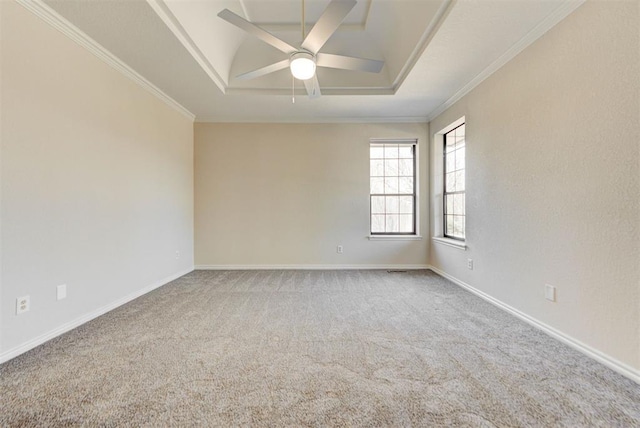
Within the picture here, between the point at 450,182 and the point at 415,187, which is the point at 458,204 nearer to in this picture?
the point at 450,182

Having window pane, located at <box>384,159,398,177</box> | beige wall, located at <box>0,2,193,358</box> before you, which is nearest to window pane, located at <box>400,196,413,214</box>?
window pane, located at <box>384,159,398,177</box>

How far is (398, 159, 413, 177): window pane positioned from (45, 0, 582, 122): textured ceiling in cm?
73

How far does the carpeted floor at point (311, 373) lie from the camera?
4.42 feet

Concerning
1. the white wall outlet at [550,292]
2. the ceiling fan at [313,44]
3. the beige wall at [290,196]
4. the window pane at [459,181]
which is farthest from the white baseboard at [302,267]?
the ceiling fan at [313,44]

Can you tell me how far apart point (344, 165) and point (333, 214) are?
2.84 ft

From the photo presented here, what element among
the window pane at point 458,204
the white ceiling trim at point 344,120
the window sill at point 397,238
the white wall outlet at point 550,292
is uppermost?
the white ceiling trim at point 344,120

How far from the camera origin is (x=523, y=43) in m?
2.40

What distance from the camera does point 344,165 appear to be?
4586 mm

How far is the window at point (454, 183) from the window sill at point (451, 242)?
0.12m

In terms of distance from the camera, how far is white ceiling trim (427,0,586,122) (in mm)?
1984

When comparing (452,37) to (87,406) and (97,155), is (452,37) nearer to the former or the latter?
(97,155)

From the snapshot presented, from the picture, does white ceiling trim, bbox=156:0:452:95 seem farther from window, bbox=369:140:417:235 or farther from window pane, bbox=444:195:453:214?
window pane, bbox=444:195:453:214

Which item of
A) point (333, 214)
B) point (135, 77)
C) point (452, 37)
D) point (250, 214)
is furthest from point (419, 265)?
point (135, 77)

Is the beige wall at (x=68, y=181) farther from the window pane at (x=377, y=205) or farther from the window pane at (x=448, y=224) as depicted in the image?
the window pane at (x=448, y=224)
